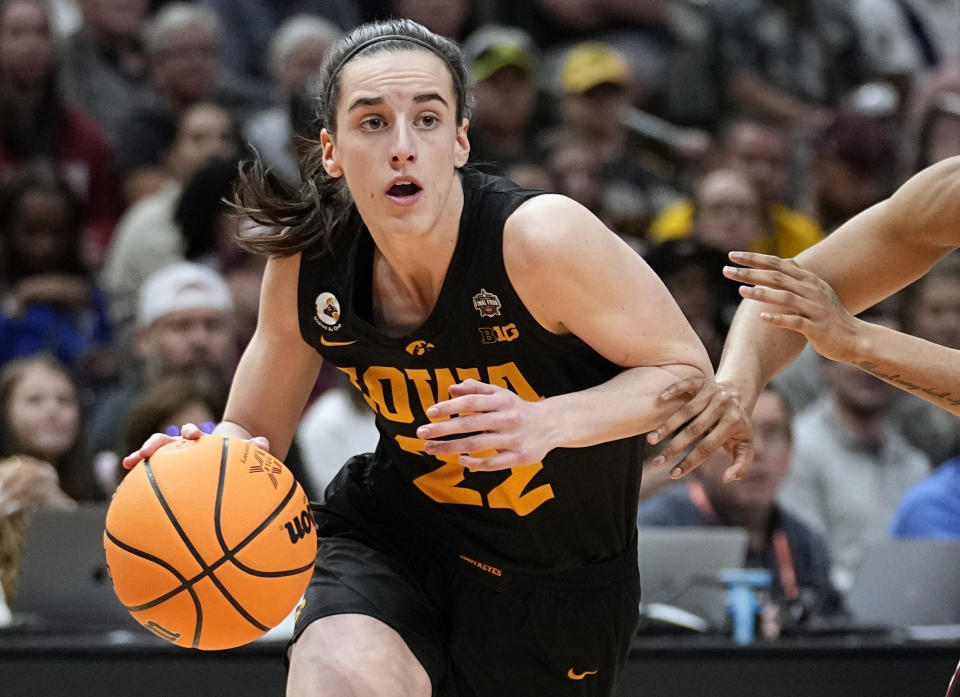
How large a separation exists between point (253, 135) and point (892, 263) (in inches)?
204

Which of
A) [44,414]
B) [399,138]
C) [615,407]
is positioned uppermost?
[399,138]

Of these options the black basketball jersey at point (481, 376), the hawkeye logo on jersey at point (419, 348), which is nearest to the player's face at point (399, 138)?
the black basketball jersey at point (481, 376)

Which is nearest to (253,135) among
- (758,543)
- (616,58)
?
(616,58)

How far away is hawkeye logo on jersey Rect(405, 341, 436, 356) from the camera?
3332mm

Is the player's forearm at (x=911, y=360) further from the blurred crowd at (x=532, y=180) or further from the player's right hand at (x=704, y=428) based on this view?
the blurred crowd at (x=532, y=180)

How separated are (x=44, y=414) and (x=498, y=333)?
126 inches

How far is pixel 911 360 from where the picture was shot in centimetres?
338

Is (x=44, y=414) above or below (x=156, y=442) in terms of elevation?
below

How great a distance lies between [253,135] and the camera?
323 inches

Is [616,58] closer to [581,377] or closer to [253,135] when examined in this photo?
[253,135]

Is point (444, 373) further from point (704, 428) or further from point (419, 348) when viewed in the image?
point (704, 428)

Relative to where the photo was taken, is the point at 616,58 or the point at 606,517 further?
the point at 616,58

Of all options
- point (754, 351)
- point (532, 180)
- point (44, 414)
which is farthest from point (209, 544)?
point (532, 180)

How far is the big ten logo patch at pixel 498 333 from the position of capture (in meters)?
3.28
